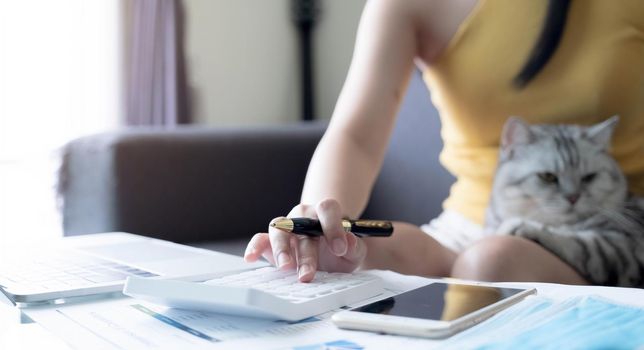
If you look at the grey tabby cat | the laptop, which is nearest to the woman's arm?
the grey tabby cat

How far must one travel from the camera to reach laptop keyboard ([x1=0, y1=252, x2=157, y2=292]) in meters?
0.64

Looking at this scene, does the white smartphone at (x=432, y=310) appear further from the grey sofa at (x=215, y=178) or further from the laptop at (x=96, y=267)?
the grey sofa at (x=215, y=178)

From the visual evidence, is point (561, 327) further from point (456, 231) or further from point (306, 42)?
point (306, 42)

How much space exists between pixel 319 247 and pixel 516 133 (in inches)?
17.5

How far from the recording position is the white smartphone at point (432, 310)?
48cm

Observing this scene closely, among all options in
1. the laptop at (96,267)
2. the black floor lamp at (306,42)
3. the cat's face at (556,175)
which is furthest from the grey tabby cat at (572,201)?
the black floor lamp at (306,42)

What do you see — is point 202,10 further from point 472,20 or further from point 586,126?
point 586,126

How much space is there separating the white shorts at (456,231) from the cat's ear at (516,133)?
0.14 m

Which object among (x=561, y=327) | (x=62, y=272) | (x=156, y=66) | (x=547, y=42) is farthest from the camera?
(x=156, y=66)

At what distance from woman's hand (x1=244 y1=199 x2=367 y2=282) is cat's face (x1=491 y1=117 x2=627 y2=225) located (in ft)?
1.29

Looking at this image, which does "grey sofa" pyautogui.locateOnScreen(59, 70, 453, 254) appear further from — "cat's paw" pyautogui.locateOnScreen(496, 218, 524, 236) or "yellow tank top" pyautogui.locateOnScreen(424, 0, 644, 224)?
"cat's paw" pyautogui.locateOnScreen(496, 218, 524, 236)

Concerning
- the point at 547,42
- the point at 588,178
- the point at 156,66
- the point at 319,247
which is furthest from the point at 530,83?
the point at 156,66

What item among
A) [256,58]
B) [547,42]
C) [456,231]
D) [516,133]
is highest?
[256,58]

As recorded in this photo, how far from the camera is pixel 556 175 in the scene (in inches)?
41.1
